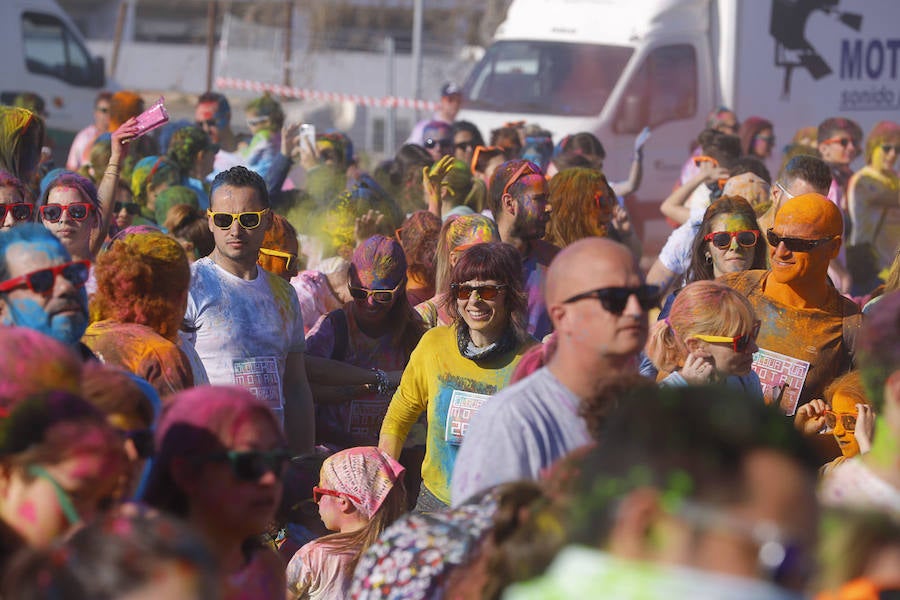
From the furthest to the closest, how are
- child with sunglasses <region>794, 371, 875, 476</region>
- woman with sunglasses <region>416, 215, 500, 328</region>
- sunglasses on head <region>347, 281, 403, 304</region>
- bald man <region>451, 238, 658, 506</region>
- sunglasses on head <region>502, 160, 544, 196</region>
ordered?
sunglasses on head <region>502, 160, 544, 196</region>, woman with sunglasses <region>416, 215, 500, 328</region>, sunglasses on head <region>347, 281, 403, 304</region>, child with sunglasses <region>794, 371, 875, 476</region>, bald man <region>451, 238, 658, 506</region>

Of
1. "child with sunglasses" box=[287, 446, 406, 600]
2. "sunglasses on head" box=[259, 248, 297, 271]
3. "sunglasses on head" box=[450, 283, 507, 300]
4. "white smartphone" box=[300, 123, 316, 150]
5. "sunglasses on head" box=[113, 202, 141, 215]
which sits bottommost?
"child with sunglasses" box=[287, 446, 406, 600]

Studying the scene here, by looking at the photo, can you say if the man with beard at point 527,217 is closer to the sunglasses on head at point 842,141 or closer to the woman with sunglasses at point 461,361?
the woman with sunglasses at point 461,361

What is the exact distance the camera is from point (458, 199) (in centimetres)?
815

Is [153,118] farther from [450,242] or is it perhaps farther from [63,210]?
[450,242]

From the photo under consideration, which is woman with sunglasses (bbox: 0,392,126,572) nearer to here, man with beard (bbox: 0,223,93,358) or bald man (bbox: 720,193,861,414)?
man with beard (bbox: 0,223,93,358)

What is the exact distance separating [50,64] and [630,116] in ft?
28.5

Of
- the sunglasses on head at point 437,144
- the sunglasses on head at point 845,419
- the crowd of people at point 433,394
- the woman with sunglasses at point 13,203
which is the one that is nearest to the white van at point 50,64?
the sunglasses on head at point 437,144

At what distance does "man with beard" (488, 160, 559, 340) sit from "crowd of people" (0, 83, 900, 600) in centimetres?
2

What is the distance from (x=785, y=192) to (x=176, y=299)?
401 cm

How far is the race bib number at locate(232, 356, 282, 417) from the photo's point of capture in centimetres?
526

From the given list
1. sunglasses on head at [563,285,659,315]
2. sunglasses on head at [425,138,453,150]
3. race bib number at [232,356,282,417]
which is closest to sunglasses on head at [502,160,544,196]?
race bib number at [232,356,282,417]

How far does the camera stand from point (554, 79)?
50.2ft

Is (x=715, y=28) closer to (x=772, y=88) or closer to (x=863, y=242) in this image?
(x=772, y=88)

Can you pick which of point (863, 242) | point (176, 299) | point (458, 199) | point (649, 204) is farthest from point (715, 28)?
point (176, 299)
